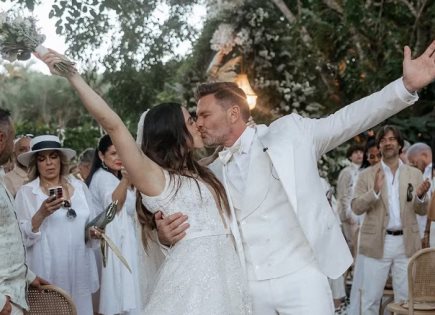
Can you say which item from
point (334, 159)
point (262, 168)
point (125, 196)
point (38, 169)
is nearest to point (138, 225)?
point (262, 168)

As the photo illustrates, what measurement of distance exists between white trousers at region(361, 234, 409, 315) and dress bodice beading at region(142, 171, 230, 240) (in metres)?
4.12

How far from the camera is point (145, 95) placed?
1872 cm

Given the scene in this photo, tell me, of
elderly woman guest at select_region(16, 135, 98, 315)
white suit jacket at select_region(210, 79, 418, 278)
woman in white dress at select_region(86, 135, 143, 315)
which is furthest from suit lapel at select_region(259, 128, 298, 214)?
woman in white dress at select_region(86, 135, 143, 315)

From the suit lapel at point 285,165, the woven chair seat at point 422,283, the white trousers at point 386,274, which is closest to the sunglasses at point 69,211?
the suit lapel at point 285,165

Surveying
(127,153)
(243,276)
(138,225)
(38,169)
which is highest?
(38,169)

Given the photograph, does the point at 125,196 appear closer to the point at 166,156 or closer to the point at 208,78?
the point at 166,156

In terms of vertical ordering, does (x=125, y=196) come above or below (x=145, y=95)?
below

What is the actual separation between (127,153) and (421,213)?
185 inches

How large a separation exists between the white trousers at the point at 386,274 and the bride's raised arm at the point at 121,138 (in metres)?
4.37

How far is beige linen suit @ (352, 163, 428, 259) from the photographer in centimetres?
762

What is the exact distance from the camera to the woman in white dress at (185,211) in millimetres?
3771

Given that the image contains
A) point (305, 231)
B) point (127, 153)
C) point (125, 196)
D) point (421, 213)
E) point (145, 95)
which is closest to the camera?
point (127, 153)

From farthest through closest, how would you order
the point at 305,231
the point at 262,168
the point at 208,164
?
1. the point at 208,164
2. the point at 262,168
3. the point at 305,231

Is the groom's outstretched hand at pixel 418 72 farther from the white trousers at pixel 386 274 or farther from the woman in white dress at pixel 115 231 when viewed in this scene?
the white trousers at pixel 386 274
